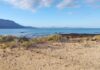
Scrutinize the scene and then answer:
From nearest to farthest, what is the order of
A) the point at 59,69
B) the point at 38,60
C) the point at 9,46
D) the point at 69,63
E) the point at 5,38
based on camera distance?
the point at 59,69
the point at 69,63
the point at 38,60
the point at 9,46
the point at 5,38

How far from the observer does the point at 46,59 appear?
11039mm

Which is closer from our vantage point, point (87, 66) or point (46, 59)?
point (87, 66)

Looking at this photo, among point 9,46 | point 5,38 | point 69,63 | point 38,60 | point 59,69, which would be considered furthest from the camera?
point 5,38

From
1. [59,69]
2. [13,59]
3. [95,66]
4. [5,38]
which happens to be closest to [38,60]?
[13,59]

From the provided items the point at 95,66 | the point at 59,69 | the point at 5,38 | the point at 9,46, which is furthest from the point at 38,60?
the point at 5,38

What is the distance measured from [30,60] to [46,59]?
32.1 inches

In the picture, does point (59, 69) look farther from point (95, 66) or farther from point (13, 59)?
point (13, 59)

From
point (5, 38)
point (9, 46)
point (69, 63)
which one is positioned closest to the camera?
point (69, 63)

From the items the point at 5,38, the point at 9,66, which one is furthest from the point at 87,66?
the point at 5,38

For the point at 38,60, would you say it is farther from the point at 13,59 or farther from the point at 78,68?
the point at 78,68

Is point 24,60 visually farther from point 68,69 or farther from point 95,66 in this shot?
point 95,66

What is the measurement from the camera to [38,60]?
10.9m

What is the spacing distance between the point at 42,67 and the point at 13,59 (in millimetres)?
2399

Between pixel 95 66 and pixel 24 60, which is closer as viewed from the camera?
pixel 95 66
